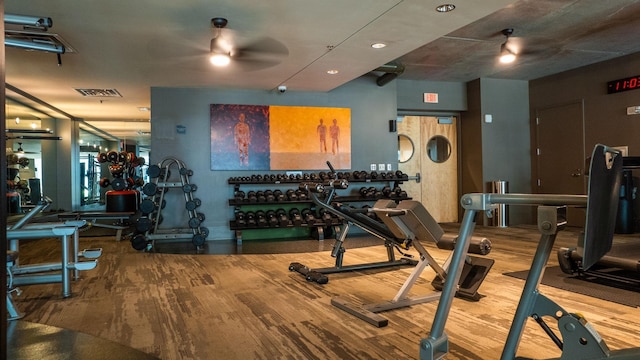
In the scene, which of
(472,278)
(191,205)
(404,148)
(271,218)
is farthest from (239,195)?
(472,278)

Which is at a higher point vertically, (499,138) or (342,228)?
(499,138)

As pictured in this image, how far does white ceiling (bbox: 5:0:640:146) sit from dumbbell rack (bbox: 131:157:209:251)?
132 centimetres

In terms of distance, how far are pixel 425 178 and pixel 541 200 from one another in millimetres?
6801

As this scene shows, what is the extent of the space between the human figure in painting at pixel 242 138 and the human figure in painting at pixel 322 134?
1158 millimetres

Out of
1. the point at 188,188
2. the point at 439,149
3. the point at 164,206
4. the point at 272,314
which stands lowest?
the point at 272,314

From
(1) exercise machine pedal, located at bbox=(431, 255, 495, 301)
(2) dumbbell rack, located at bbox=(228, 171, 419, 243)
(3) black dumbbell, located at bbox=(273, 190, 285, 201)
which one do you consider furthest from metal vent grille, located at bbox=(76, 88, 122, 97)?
(1) exercise machine pedal, located at bbox=(431, 255, 495, 301)

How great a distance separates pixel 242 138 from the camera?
6.65 meters

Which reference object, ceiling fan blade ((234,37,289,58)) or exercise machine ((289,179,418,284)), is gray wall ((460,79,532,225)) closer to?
exercise machine ((289,179,418,284))

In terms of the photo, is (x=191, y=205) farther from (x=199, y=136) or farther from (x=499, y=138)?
(x=499, y=138)

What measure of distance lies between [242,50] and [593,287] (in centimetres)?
410

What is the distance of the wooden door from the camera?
714 centimetres

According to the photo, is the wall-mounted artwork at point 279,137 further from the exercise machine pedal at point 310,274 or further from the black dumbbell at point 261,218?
the exercise machine pedal at point 310,274

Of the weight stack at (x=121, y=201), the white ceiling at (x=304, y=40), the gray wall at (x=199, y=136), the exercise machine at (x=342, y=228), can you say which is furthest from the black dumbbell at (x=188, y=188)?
the weight stack at (x=121, y=201)

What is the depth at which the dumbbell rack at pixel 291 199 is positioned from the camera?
6262 millimetres
